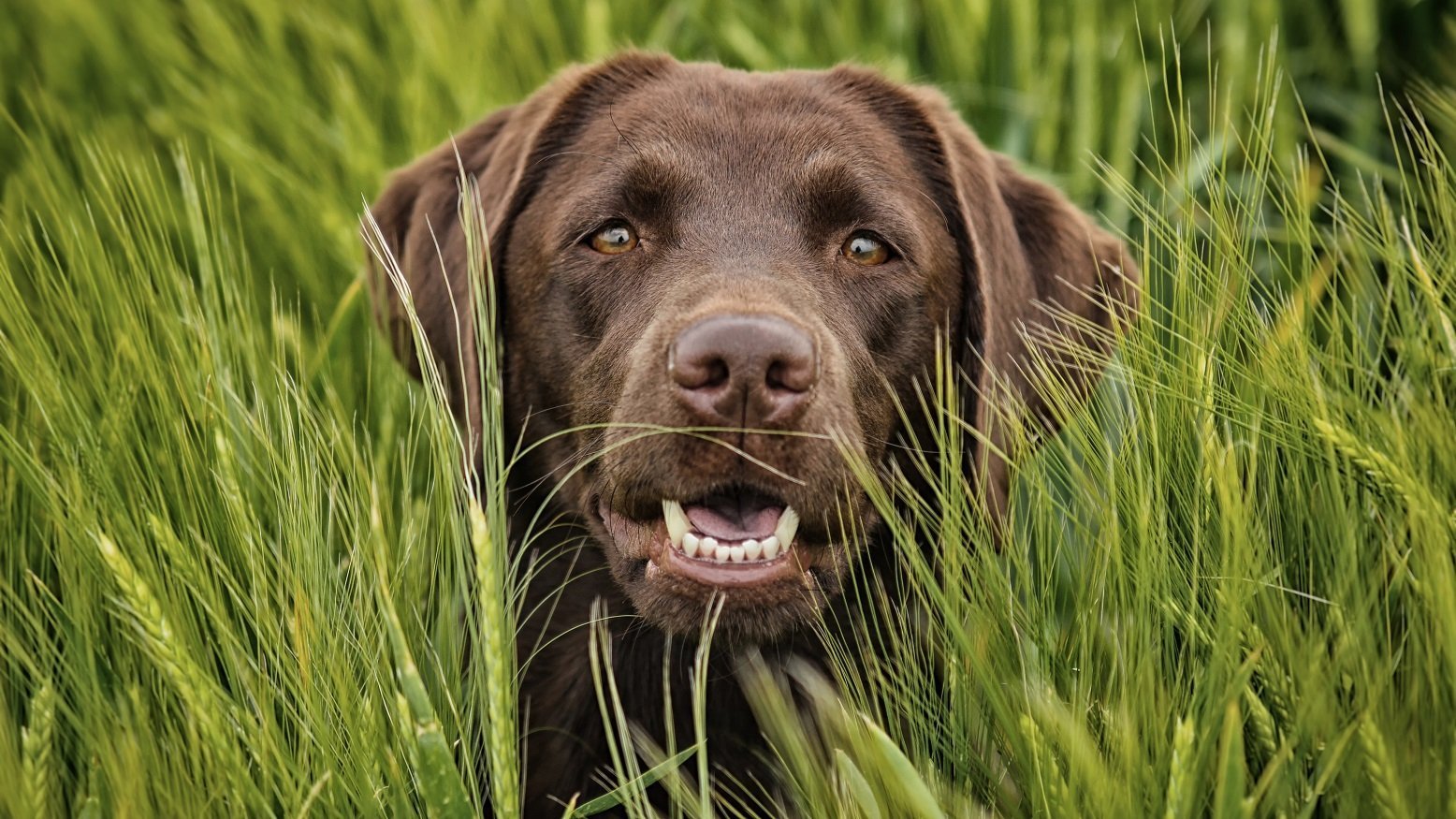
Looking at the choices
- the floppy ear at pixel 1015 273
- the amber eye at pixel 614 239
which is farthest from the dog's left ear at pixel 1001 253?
the amber eye at pixel 614 239

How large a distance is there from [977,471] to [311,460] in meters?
1.36

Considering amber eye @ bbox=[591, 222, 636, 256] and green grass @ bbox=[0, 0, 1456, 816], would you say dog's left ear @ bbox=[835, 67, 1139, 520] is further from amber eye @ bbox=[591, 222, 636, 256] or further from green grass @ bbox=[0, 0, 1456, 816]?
amber eye @ bbox=[591, 222, 636, 256]

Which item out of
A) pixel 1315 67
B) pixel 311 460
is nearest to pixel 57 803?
pixel 311 460

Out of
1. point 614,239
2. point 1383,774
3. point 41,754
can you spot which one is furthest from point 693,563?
point 1383,774

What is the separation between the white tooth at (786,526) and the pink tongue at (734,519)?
10mm

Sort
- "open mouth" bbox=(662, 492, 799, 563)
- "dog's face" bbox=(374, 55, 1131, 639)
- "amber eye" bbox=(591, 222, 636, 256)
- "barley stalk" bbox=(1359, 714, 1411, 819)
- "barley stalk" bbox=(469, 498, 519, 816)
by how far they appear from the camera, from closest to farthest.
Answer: "barley stalk" bbox=(1359, 714, 1411, 819)
"barley stalk" bbox=(469, 498, 519, 816)
"dog's face" bbox=(374, 55, 1131, 639)
"open mouth" bbox=(662, 492, 799, 563)
"amber eye" bbox=(591, 222, 636, 256)

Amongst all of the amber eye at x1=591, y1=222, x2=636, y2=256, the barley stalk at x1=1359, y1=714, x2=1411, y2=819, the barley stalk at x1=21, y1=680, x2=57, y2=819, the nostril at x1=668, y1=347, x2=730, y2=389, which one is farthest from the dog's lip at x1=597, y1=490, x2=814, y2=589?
the barley stalk at x1=1359, y1=714, x2=1411, y2=819

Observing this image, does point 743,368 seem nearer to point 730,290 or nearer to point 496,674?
point 730,290

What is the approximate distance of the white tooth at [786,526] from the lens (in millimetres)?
2760

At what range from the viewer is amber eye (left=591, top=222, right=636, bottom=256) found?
3.07 metres

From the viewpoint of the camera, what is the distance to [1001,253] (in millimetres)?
3230

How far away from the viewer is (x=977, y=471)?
3053 mm

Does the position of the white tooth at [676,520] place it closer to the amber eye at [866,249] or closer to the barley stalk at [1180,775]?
the amber eye at [866,249]

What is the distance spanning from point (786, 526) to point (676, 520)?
20cm
